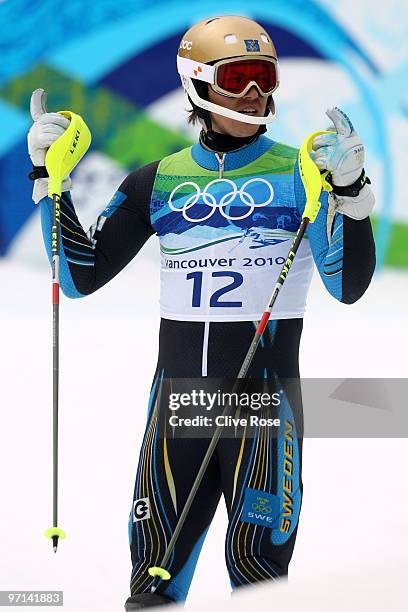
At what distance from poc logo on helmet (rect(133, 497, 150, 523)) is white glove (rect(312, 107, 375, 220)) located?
885mm

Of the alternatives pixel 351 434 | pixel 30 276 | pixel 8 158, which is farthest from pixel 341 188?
pixel 8 158

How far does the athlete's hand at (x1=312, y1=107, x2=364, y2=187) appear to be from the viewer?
273 centimetres

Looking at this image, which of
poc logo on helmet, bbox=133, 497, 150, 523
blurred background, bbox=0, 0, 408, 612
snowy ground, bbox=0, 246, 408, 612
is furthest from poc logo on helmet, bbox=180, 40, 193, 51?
blurred background, bbox=0, 0, 408, 612

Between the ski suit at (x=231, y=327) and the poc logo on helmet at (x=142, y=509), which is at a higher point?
the ski suit at (x=231, y=327)

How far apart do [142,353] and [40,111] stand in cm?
361

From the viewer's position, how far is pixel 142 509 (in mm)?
2973

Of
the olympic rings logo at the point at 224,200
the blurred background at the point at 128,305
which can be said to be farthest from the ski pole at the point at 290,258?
the blurred background at the point at 128,305

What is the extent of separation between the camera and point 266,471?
289cm

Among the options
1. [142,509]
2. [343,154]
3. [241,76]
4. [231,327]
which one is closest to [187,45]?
[241,76]

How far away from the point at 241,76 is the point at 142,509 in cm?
114

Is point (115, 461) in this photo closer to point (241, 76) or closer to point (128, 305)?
point (241, 76)

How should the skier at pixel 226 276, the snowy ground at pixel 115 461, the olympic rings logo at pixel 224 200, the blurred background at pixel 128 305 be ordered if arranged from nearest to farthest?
the skier at pixel 226 276 < the olympic rings logo at pixel 224 200 < the snowy ground at pixel 115 461 < the blurred background at pixel 128 305

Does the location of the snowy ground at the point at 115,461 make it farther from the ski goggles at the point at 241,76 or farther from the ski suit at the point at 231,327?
the ski goggles at the point at 241,76

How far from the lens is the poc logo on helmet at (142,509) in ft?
9.73
